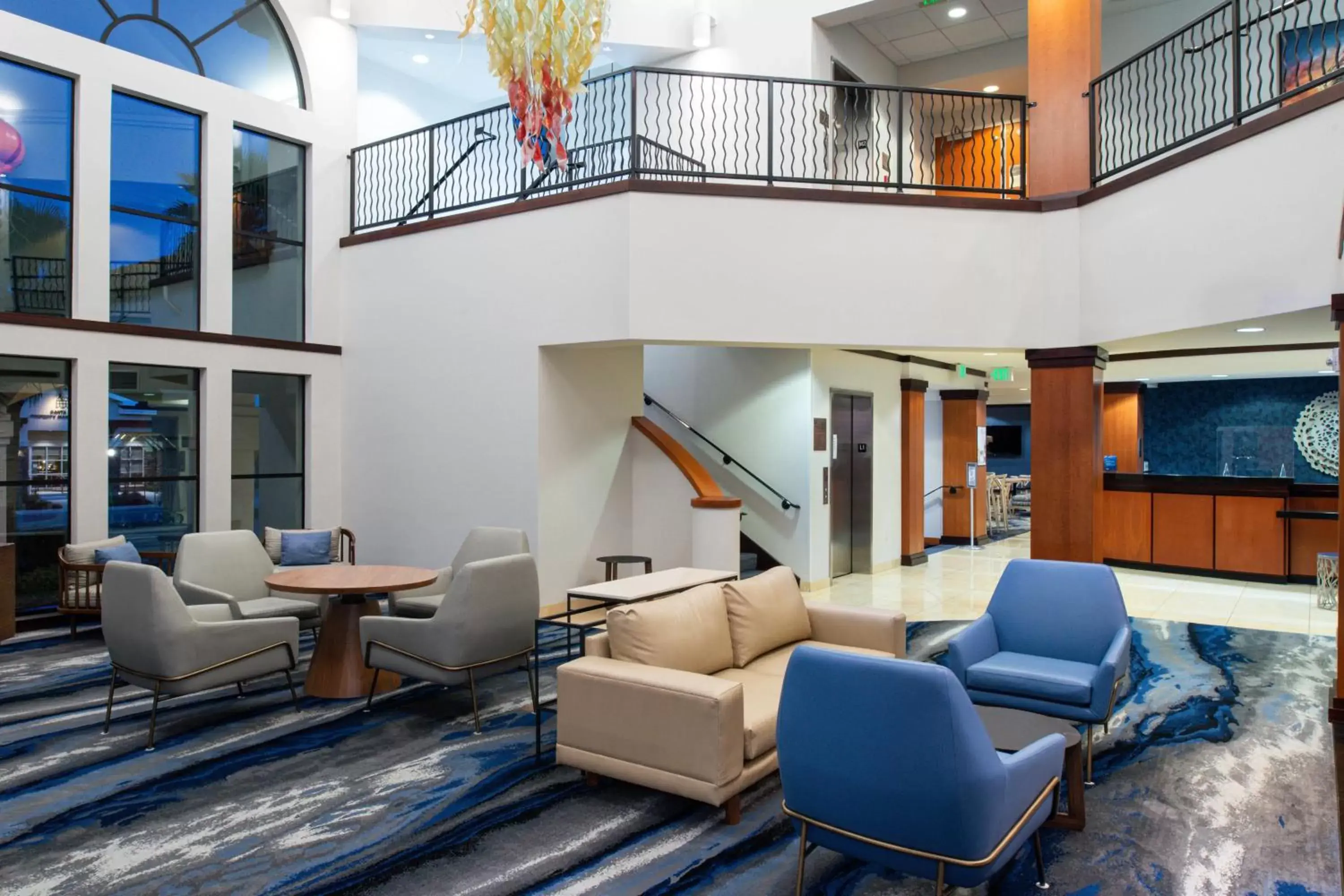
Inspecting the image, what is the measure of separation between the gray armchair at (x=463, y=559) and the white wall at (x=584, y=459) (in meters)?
1.11

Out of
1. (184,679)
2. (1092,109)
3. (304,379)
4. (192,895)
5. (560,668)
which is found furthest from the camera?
(304,379)

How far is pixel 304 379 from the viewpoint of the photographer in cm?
937

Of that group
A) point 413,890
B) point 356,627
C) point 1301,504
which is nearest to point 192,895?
point 413,890

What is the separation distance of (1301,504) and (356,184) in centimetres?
1100

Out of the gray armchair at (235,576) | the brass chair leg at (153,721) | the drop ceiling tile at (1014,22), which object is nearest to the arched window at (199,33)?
the gray armchair at (235,576)

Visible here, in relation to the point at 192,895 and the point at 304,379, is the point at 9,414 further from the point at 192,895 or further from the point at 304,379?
the point at 192,895

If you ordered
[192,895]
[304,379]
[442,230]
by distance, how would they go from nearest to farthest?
1. [192,895]
2. [442,230]
3. [304,379]

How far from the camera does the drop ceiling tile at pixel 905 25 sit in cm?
1013

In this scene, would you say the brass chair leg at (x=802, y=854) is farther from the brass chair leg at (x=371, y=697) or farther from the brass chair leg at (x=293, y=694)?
the brass chair leg at (x=293, y=694)

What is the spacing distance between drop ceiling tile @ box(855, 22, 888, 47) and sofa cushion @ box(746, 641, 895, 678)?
8.10 meters

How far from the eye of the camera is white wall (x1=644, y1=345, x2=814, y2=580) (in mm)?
9562

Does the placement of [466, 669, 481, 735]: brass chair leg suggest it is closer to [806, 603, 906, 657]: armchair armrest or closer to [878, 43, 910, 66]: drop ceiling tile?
[806, 603, 906, 657]: armchair armrest

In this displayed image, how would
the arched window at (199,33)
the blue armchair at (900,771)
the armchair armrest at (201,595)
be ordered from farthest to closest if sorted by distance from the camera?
1. the arched window at (199,33)
2. the armchair armrest at (201,595)
3. the blue armchair at (900,771)

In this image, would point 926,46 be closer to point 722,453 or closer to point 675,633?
point 722,453
